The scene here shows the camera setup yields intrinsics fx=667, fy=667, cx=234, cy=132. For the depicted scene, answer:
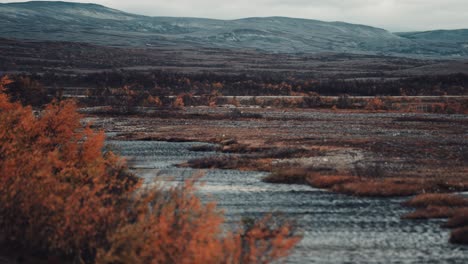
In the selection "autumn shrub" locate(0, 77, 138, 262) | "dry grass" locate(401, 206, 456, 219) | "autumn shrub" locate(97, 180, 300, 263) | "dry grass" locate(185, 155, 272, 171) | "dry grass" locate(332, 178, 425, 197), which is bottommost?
"dry grass" locate(185, 155, 272, 171)

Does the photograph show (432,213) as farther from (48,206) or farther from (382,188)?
(48,206)

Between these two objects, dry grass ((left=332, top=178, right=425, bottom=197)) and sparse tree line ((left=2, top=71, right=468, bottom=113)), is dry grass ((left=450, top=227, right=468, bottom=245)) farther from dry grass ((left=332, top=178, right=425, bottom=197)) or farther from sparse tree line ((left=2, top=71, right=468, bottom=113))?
sparse tree line ((left=2, top=71, right=468, bottom=113))

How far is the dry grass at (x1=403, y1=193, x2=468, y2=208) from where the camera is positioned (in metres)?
29.1

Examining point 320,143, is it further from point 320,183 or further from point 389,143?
point 320,183

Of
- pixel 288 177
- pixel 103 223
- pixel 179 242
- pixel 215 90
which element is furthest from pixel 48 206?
pixel 215 90

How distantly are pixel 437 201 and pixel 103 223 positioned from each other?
1637 cm

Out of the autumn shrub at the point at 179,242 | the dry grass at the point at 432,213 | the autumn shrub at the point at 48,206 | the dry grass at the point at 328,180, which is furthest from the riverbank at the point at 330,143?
the autumn shrub at the point at 179,242

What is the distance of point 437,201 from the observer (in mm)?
29297

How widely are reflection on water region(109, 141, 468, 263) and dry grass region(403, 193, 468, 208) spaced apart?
0.85m

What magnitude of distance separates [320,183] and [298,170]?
3506 mm

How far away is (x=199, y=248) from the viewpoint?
1325 cm

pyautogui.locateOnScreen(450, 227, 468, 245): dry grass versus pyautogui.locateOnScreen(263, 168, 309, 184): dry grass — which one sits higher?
pyautogui.locateOnScreen(450, 227, 468, 245): dry grass

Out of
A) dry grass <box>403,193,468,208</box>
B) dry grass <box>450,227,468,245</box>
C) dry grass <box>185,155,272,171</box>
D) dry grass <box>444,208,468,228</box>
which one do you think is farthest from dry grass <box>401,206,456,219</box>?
dry grass <box>185,155,272,171</box>

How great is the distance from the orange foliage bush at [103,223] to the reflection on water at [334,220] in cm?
242
